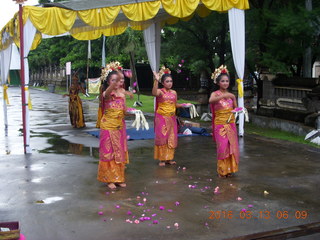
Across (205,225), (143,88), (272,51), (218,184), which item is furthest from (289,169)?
(143,88)

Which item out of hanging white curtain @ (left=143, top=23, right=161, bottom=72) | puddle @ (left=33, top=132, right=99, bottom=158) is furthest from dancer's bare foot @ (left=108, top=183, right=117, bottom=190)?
hanging white curtain @ (left=143, top=23, right=161, bottom=72)

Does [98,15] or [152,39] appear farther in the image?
[152,39]

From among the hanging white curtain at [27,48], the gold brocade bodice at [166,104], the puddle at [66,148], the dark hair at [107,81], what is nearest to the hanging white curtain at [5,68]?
the puddle at [66,148]

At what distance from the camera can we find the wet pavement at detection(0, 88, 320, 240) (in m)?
4.93

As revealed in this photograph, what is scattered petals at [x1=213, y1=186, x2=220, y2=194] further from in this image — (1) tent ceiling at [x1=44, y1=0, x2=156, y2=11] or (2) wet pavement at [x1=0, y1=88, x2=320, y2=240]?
(1) tent ceiling at [x1=44, y1=0, x2=156, y2=11]

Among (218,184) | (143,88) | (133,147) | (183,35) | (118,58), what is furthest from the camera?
(143,88)

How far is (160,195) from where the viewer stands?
625 cm

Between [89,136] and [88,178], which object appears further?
[89,136]

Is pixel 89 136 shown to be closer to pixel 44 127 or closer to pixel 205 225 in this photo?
pixel 44 127

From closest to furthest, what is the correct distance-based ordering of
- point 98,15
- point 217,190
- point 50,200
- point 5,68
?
point 50,200 < point 217,190 < point 98,15 < point 5,68

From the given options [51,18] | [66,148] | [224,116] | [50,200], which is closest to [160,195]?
[50,200]

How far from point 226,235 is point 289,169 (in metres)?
3.71

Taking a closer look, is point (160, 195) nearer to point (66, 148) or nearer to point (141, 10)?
point (66, 148)

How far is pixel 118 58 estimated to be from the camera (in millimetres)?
30609
